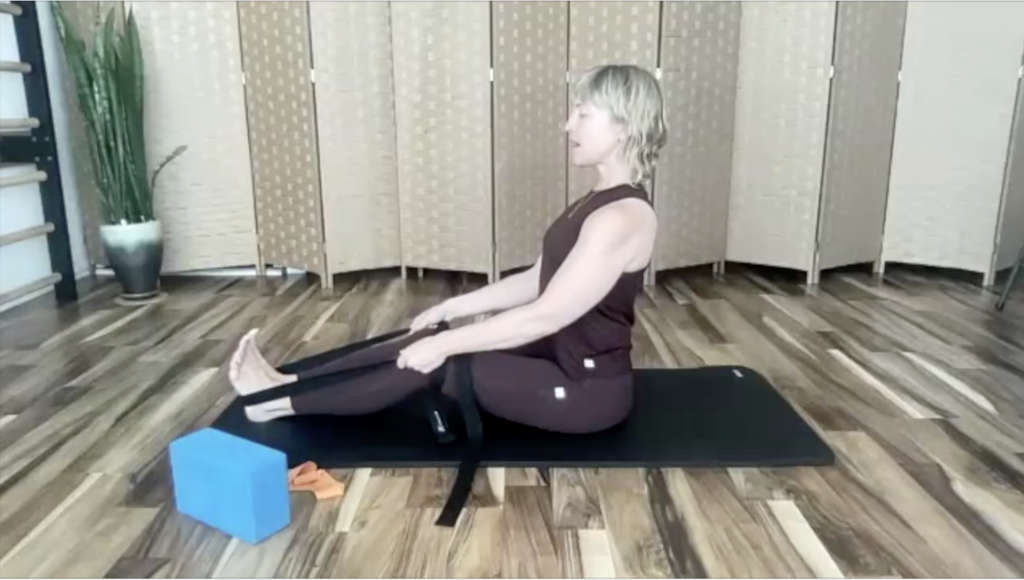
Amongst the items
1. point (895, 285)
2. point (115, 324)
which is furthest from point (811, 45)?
point (115, 324)

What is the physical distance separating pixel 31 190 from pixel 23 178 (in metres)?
0.31

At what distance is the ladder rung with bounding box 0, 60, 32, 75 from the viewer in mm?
3361

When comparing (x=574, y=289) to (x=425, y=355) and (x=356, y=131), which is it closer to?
(x=425, y=355)

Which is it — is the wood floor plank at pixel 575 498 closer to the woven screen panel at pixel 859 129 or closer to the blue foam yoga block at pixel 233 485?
the blue foam yoga block at pixel 233 485

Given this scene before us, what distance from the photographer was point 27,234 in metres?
3.51

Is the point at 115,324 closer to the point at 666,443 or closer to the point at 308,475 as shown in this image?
the point at 308,475

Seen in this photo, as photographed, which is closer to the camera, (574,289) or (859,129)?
(574,289)

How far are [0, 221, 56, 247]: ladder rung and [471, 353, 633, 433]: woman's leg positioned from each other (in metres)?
2.46

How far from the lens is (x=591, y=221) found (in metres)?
1.91

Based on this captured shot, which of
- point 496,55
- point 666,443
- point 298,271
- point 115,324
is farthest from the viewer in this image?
point 298,271

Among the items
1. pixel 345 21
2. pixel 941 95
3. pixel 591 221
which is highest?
pixel 345 21

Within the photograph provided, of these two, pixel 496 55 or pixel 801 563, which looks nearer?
pixel 801 563

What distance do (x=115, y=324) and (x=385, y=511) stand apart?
82.9 inches

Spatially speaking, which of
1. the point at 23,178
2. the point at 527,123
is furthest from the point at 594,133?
the point at 23,178
